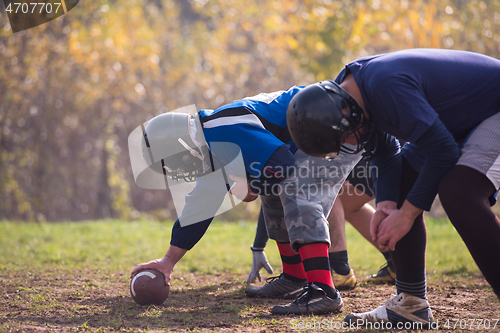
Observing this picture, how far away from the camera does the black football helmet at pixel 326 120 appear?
7.57 feet

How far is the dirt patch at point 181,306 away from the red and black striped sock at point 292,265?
260 mm

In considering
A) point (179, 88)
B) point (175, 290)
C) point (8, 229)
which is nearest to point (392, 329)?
point (175, 290)

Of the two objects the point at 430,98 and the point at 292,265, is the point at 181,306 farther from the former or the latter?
Answer: the point at 430,98

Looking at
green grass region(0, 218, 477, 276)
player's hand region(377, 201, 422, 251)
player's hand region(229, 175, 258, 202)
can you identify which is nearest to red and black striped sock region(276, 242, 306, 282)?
player's hand region(229, 175, 258, 202)

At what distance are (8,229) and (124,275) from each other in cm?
419

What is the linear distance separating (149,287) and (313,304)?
1102 mm

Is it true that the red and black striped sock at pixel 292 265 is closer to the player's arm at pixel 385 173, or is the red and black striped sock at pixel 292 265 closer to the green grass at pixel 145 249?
the player's arm at pixel 385 173

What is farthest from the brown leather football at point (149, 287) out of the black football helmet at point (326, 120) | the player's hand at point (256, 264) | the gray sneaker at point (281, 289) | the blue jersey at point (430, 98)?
the blue jersey at point (430, 98)

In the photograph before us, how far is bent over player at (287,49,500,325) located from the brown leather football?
1.48m

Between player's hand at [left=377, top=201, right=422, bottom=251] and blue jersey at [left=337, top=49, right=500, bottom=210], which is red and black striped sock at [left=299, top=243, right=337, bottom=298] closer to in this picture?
player's hand at [left=377, top=201, right=422, bottom=251]

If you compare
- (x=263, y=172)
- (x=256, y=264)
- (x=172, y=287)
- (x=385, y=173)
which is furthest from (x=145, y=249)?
(x=385, y=173)

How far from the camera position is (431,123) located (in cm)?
204

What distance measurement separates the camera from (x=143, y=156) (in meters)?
3.34

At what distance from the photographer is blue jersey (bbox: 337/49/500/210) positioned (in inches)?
81.0
